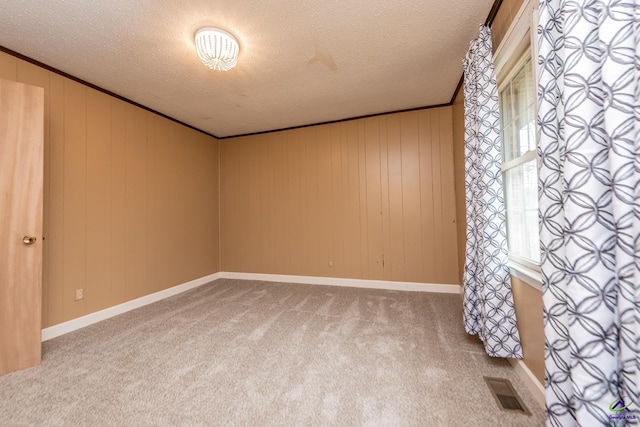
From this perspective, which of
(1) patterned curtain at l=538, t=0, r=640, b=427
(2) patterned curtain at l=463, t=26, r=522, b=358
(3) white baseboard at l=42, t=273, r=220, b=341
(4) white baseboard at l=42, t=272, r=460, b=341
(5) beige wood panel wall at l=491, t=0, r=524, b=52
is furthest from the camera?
(4) white baseboard at l=42, t=272, r=460, b=341

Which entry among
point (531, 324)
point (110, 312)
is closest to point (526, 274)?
point (531, 324)

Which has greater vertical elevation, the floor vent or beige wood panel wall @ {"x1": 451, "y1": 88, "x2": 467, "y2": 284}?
beige wood panel wall @ {"x1": 451, "y1": 88, "x2": 467, "y2": 284}

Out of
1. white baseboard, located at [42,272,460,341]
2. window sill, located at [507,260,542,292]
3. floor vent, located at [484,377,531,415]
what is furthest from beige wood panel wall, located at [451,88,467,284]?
floor vent, located at [484,377,531,415]

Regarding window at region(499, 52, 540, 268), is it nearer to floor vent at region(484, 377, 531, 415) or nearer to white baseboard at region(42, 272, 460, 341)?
floor vent at region(484, 377, 531, 415)

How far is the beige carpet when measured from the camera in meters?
1.35

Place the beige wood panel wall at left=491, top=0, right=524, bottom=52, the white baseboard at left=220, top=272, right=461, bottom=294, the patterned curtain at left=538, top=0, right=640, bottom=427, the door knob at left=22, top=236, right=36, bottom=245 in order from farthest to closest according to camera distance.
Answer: the white baseboard at left=220, top=272, right=461, bottom=294, the door knob at left=22, top=236, right=36, bottom=245, the beige wood panel wall at left=491, top=0, right=524, bottom=52, the patterned curtain at left=538, top=0, right=640, bottom=427

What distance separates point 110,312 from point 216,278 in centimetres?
167

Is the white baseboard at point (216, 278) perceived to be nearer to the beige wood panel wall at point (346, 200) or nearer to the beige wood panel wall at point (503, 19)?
the beige wood panel wall at point (346, 200)

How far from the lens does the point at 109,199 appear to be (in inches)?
110

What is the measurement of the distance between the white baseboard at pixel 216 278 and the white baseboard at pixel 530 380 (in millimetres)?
1749

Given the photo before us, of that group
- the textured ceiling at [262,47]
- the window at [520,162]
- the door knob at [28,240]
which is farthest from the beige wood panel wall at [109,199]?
the window at [520,162]

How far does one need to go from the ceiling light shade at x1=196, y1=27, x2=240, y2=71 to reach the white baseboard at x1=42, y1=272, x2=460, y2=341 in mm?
2730

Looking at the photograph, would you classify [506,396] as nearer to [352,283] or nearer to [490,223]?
[490,223]

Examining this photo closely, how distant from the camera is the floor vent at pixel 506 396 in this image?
1361mm
